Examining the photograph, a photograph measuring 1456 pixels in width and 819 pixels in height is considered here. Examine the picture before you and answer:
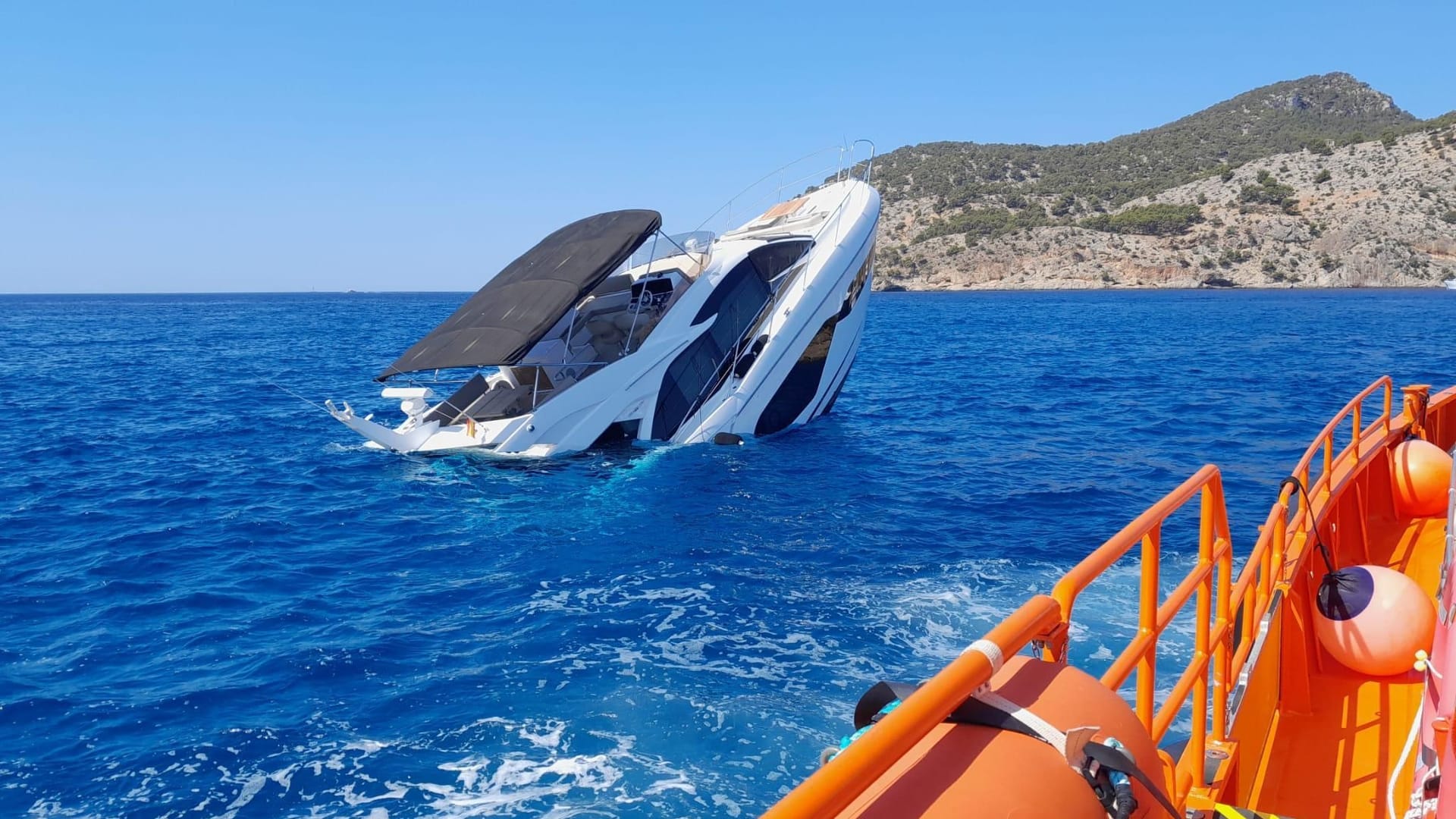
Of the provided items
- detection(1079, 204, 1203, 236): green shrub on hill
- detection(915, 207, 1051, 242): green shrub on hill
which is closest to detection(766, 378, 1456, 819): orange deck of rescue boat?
detection(1079, 204, 1203, 236): green shrub on hill

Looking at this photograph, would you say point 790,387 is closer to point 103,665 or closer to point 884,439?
point 884,439

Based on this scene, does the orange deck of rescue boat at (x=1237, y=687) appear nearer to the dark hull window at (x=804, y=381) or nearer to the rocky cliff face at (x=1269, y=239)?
the dark hull window at (x=804, y=381)

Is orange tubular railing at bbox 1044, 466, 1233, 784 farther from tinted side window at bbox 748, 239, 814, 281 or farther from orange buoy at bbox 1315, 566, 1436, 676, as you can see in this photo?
tinted side window at bbox 748, 239, 814, 281

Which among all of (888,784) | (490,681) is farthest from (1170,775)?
(490,681)

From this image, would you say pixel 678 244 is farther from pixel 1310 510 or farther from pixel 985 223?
pixel 985 223

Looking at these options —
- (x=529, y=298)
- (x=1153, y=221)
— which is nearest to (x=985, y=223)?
(x=1153, y=221)

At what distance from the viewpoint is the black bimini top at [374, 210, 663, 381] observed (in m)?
15.4

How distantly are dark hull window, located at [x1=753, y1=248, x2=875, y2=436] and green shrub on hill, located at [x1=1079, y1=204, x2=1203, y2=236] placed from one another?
102 meters

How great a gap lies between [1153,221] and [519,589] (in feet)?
376

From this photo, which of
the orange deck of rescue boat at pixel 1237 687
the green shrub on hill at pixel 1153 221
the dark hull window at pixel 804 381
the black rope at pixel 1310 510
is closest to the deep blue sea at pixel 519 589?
the dark hull window at pixel 804 381

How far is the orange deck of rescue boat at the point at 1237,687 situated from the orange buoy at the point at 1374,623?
0.37 ft

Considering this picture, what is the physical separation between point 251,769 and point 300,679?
149 cm

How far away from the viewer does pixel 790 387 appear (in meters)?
18.8

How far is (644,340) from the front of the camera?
56.5 ft
